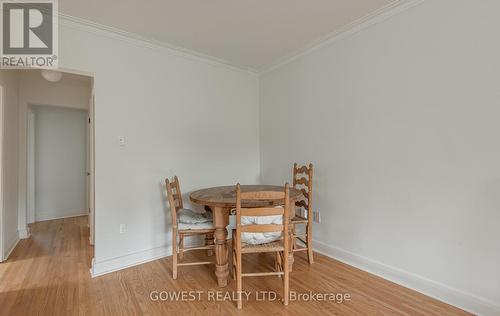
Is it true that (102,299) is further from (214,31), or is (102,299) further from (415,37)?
(415,37)

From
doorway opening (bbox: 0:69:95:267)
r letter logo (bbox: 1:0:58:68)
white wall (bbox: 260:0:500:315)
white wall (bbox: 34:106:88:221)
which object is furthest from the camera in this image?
white wall (bbox: 34:106:88:221)

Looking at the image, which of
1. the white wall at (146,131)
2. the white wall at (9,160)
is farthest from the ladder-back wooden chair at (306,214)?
the white wall at (9,160)

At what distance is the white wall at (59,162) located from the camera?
4.34m

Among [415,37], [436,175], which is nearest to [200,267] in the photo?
[436,175]

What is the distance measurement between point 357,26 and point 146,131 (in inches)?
97.5

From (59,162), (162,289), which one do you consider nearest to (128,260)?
(162,289)

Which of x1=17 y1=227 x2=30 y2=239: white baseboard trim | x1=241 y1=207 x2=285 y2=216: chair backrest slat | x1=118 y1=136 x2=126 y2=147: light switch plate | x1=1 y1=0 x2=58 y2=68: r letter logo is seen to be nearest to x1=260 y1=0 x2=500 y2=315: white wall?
x1=241 y1=207 x2=285 y2=216: chair backrest slat

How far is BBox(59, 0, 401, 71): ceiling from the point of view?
2.09 meters

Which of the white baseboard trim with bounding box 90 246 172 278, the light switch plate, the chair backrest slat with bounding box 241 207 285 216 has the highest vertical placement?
the light switch plate

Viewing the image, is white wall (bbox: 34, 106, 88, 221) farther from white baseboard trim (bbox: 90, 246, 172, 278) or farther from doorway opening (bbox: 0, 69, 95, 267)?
white baseboard trim (bbox: 90, 246, 172, 278)

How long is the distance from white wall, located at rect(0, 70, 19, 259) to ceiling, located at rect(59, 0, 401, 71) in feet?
4.97

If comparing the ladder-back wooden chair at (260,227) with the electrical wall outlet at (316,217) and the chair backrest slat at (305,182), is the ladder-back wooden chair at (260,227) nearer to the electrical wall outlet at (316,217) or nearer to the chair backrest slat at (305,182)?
the chair backrest slat at (305,182)

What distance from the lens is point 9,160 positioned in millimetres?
2936

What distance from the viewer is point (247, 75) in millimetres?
3672
